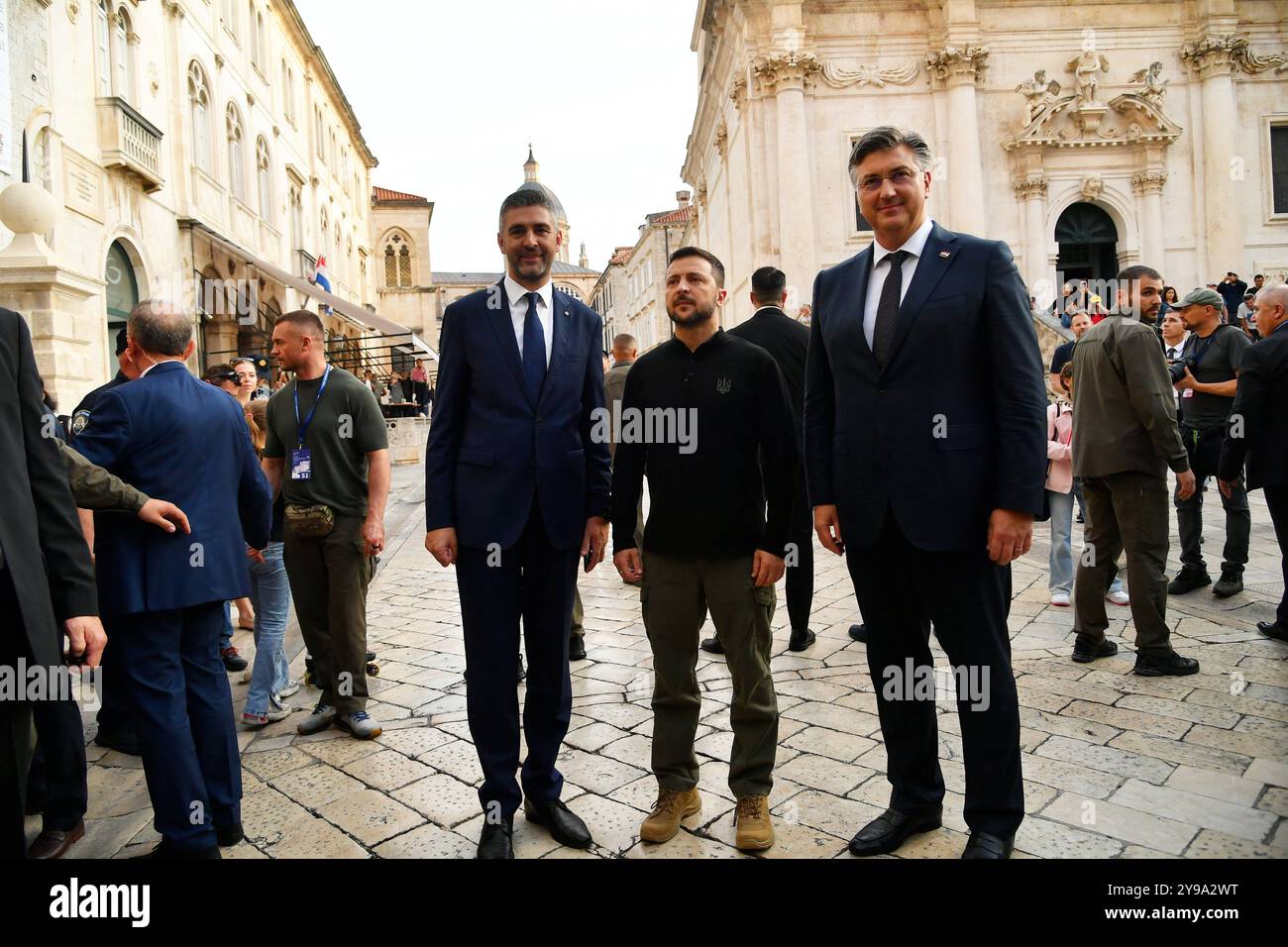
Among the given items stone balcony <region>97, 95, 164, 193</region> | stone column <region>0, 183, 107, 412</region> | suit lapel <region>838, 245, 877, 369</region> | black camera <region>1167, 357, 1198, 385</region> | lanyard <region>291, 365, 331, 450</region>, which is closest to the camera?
suit lapel <region>838, 245, 877, 369</region>

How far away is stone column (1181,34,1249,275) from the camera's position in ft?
75.6

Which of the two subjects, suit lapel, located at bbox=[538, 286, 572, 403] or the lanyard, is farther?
the lanyard

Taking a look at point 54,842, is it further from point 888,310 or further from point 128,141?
point 128,141

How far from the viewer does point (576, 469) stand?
3.26 m

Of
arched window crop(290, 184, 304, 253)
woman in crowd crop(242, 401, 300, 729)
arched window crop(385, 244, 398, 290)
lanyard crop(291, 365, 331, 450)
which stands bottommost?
woman in crowd crop(242, 401, 300, 729)

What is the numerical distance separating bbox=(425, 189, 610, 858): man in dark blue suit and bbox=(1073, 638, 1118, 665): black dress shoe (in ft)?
11.3

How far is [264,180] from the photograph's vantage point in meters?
24.6

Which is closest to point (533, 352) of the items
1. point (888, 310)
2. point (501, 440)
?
point (501, 440)

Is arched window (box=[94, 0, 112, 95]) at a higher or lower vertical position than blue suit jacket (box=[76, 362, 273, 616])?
higher

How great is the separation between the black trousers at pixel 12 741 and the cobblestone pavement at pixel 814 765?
3.20 feet

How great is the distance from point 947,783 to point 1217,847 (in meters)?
0.97

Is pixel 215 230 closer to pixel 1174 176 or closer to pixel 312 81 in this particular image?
pixel 312 81

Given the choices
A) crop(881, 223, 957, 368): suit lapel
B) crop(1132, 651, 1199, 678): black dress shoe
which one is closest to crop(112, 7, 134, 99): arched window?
crop(881, 223, 957, 368): suit lapel

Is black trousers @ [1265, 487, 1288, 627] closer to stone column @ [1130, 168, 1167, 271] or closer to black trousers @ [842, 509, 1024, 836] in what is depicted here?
black trousers @ [842, 509, 1024, 836]
